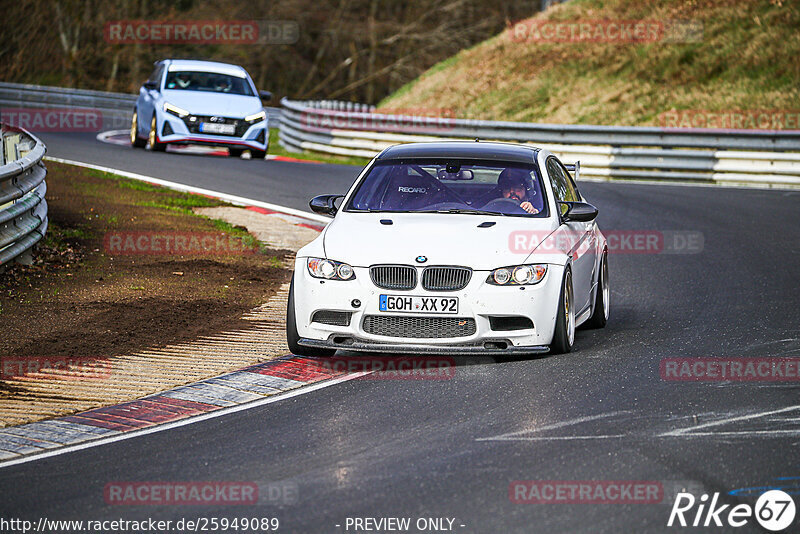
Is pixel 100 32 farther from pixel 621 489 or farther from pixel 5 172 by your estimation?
pixel 621 489

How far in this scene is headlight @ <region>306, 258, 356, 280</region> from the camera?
8.53 m

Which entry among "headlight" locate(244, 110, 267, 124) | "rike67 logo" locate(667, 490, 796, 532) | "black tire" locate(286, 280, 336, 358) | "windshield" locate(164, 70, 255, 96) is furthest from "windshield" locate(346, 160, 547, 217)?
"windshield" locate(164, 70, 255, 96)

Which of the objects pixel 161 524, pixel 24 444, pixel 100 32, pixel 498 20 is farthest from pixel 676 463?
pixel 498 20

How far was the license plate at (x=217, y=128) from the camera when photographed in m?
24.2

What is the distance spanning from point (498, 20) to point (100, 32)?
18522 mm

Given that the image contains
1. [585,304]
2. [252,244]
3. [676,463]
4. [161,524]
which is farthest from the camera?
[252,244]

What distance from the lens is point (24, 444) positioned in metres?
6.71

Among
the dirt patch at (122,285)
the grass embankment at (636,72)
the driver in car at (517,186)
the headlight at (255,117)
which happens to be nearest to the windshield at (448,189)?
the driver in car at (517,186)

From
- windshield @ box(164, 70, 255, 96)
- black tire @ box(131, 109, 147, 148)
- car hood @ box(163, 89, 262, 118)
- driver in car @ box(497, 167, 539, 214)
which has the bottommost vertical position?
black tire @ box(131, 109, 147, 148)

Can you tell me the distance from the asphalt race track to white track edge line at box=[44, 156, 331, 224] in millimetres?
7606

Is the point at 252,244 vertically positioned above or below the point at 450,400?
below

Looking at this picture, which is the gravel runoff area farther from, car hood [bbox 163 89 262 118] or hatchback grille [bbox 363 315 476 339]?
car hood [bbox 163 89 262 118]

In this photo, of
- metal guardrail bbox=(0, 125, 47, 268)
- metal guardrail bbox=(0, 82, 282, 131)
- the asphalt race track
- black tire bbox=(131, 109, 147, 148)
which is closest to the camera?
the asphalt race track

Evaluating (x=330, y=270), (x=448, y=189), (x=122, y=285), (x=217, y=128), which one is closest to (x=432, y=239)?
(x=330, y=270)
